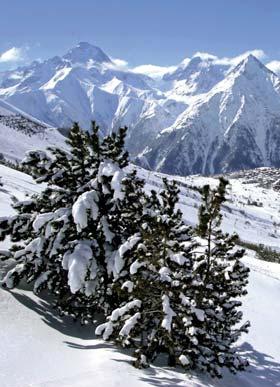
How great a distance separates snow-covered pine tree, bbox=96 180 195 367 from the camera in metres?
12.1

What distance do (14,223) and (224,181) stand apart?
24.5ft

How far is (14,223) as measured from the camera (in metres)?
15.9

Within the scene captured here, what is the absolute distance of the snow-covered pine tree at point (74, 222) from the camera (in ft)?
45.5

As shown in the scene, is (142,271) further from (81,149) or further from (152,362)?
(81,149)

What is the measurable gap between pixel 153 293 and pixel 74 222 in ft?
10.3

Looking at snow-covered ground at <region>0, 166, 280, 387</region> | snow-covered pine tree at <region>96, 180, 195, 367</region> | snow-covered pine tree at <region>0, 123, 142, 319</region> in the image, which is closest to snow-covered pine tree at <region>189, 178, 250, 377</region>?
snow-covered pine tree at <region>96, 180, 195, 367</region>

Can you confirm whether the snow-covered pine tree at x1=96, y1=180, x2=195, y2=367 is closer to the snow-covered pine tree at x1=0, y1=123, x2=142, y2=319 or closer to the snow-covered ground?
the snow-covered ground

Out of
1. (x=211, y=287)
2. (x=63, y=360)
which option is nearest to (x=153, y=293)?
(x=211, y=287)

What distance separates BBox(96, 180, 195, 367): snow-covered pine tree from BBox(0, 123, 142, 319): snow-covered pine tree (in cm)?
131

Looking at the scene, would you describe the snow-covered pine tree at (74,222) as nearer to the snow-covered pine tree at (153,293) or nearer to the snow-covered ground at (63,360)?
the snow-covered ground at (63,360)

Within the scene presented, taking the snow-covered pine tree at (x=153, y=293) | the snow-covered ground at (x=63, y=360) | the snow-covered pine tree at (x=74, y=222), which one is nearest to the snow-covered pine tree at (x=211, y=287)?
the snow-covered pine tree at (x=153, y=293)

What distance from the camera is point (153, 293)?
13109 millimetres

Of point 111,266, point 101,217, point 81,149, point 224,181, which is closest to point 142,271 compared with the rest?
point 111,266

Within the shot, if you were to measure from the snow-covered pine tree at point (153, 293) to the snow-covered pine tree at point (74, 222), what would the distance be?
131cm
